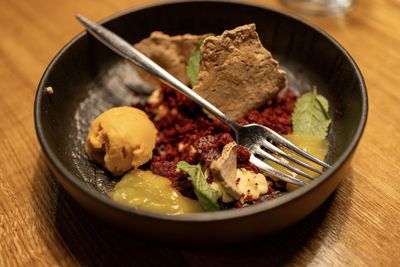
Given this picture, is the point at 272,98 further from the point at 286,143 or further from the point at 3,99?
the point at 3,99

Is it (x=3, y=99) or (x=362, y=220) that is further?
(x=3, y=99)

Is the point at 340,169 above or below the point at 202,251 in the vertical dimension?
above

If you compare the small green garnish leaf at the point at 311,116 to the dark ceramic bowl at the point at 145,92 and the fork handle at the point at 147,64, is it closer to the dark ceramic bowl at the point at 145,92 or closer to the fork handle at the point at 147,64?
the dark ceramic bowl at the point at 145,92

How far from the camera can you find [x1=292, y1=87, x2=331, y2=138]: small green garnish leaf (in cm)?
109

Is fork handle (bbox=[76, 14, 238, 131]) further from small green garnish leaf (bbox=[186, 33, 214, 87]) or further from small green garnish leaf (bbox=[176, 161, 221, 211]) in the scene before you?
small green garnish leaf (bbox=[176, 161, 221, 211])

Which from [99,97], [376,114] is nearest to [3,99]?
[99,97]

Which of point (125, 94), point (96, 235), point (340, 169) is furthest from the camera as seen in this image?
point (125, 94)

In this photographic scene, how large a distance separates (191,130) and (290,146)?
29 cm

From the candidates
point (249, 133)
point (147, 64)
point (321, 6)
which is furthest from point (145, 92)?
point (321, 6)

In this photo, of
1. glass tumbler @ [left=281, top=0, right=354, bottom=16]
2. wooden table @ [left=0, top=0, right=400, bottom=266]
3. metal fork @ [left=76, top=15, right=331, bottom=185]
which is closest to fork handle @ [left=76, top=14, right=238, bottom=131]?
metal fork @ [left=76, top=15, right=331, bottom=185]

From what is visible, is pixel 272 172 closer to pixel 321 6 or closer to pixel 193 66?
pixel 193 66

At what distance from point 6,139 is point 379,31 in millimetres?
1334

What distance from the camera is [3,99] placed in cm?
134

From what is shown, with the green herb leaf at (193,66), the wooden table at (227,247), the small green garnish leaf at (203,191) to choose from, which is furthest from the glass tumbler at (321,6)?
the small green garnish leaf at (203,191)
